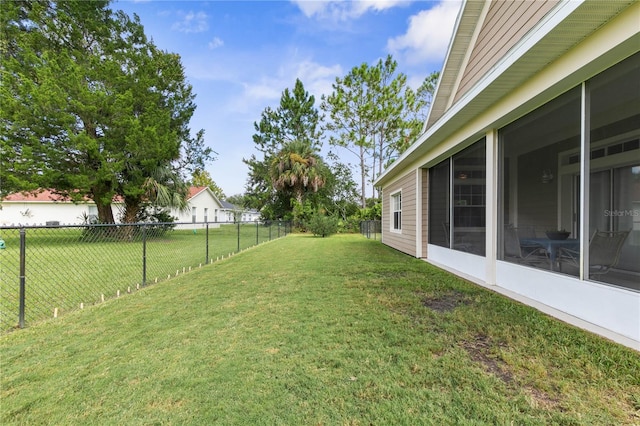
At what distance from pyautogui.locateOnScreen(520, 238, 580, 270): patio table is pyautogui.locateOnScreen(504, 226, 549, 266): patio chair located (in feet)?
0.18

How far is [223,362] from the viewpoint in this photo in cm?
229

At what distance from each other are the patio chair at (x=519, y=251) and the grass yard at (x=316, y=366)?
0.70m

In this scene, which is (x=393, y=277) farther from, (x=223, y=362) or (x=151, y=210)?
(x=151, y=210)

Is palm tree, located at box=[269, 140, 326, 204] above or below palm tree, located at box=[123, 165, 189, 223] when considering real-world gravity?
above

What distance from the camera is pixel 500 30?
4746mm

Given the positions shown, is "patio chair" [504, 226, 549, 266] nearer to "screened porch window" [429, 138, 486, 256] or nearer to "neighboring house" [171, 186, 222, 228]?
"screened porch window" [429, 138, 486, 256]

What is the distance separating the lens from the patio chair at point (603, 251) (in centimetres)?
289

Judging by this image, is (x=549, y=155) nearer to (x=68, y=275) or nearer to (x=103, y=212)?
(x=68, y=275)

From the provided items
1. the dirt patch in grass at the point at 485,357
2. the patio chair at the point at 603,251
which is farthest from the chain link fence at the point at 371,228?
the dirt patch in grass at the point at 485,357

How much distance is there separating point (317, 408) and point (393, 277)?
3.71 metres

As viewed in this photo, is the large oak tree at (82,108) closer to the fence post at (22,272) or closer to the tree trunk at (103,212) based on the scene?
the tree trunk at (103,212)

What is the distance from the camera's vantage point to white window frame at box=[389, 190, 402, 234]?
9734 millimetres

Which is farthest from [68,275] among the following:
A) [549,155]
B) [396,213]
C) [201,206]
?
[201,206]

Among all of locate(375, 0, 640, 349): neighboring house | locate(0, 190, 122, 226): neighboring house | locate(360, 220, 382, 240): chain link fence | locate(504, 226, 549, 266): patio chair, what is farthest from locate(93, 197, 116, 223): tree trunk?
locate(504, 226, 549, 266): patio chair
